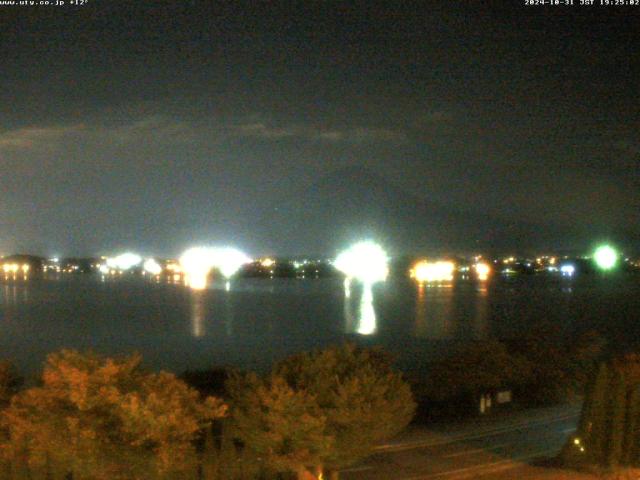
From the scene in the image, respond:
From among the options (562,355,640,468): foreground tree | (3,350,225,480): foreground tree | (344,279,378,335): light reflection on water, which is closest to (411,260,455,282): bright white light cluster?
(344,279,378,335): light reflection on water

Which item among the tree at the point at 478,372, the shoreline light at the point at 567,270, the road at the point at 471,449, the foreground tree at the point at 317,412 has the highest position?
the shoreline light at the point at 567,270

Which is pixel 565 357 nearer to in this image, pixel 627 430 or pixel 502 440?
pixel 502 440

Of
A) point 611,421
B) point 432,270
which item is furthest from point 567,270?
point 611,421

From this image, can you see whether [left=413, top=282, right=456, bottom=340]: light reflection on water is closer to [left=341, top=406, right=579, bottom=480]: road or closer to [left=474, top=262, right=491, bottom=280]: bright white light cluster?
[left=341, top=406, right=579, bottom=480]: road

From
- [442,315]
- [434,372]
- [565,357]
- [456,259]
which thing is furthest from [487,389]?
[456,259]

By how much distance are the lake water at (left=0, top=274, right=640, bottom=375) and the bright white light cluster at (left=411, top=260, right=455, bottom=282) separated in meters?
59.1

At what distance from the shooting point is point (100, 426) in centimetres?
897

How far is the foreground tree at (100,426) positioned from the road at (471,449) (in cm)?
406

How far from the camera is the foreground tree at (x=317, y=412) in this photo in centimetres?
973

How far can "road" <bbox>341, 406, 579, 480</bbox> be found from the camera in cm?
1288

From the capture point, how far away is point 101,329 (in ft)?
196

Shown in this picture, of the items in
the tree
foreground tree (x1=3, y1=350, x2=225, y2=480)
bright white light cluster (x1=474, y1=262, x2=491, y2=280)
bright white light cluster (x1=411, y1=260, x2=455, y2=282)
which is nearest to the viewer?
foreground tree (x1=3, y1=350, x2=225, y2=480)

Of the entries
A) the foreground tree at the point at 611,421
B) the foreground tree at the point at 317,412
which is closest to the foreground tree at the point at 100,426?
the foreground tree at the point at 317,412

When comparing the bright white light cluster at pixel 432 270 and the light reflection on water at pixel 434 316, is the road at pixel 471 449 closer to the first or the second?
the light reflection on water at pixel 434 316
